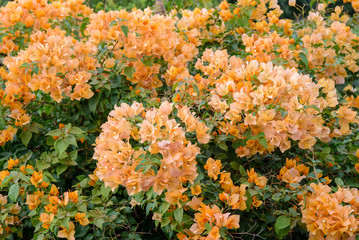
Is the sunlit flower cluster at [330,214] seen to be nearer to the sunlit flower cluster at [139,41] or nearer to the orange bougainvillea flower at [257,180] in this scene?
the orange bougainvillea flower at [257,180]

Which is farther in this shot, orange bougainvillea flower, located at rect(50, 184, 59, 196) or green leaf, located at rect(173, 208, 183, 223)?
orange bougainvillea flower, located at rect(50, 184, 59, 196)

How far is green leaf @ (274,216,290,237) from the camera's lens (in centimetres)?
160

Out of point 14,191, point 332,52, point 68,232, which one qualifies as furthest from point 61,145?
point 332,52

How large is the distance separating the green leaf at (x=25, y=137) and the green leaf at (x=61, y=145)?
313 mm

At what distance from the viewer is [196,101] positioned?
1975mm

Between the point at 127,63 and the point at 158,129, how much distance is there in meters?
0.78

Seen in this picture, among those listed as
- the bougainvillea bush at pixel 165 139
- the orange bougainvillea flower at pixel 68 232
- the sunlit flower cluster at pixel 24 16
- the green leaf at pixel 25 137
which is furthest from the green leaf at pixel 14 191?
the sunlit flower cluster at pixel 24 16

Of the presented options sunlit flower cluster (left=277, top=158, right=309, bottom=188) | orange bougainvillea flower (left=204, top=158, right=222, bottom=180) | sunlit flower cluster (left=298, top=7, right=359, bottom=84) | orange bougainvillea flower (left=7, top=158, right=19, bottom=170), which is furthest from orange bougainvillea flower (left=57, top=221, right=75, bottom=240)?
sunlit flower cluster (left=298, top=7, right=359, bottom=84)

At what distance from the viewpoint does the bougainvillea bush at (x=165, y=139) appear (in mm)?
1511

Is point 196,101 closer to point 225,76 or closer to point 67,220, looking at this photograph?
point 225,76

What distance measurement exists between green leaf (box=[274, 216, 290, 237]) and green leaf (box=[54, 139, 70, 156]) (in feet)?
3.31

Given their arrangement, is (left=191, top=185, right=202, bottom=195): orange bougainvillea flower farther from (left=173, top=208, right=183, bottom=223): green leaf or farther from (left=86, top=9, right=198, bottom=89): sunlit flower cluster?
(left=86, top=9, right=198, bottom=89): sunlit flower cluster

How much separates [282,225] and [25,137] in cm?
139

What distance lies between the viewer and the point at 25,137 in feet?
7.00
